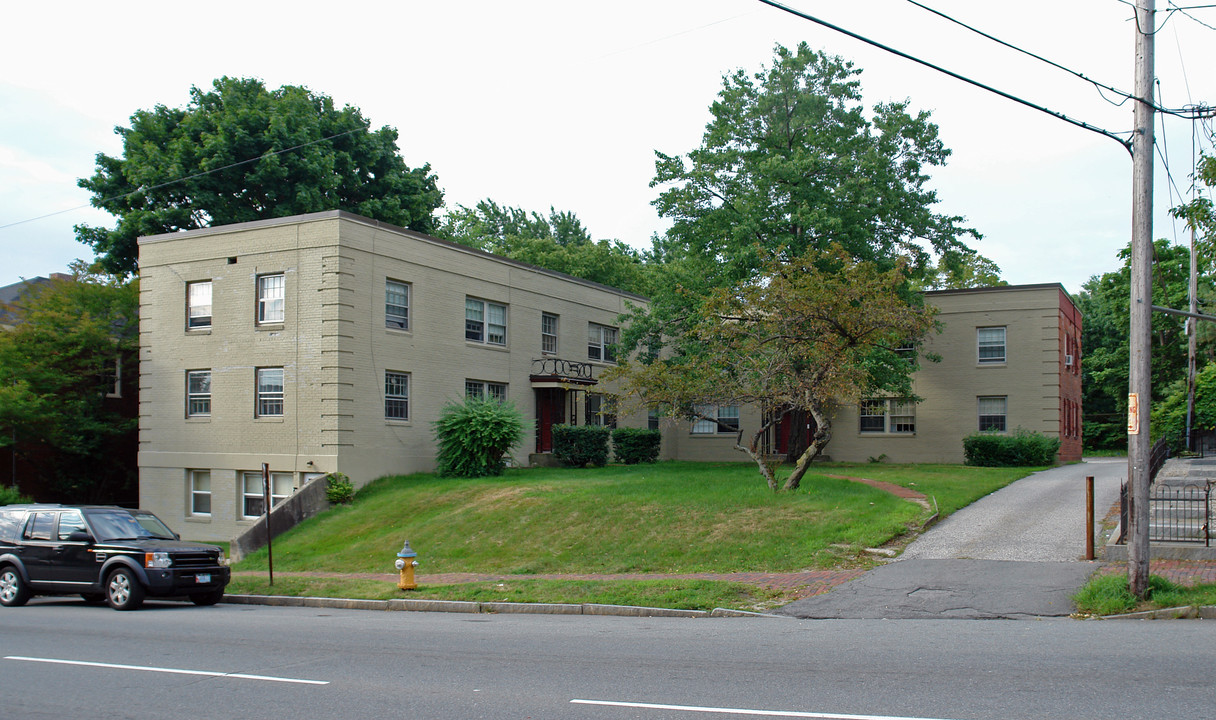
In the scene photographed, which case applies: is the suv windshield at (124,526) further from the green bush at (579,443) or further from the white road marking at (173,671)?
the green bush at (579,443)

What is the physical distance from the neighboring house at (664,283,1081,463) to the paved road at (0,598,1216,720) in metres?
22.2

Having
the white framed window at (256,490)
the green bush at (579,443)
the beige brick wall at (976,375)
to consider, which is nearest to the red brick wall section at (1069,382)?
the beige brick wall at (976,375)

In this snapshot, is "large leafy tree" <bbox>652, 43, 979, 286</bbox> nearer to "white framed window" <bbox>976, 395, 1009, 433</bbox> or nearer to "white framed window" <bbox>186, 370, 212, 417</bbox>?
"white framed window" <bbox>976, 395, 1009, 433</bbox>

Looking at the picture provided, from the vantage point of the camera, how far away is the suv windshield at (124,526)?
1698cm

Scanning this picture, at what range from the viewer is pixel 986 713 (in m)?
6.97

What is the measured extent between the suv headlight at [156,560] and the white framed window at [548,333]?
1752 centimetres

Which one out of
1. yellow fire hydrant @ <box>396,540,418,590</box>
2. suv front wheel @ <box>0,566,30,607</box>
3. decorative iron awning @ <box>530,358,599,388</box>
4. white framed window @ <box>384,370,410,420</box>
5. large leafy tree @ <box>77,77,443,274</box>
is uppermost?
large leafy tree @ <box>77,77,443,274</box>

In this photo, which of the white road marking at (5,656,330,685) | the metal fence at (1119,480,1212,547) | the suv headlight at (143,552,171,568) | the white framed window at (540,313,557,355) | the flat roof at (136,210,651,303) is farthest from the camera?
the white framed window at (540,313,557,355)

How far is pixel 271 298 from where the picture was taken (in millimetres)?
26781

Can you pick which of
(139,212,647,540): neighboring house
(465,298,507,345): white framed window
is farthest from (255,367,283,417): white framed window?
(465,298,507,345): white framed window

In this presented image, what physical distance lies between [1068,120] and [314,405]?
19743 mm

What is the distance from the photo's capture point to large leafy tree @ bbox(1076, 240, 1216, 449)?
47906 mm

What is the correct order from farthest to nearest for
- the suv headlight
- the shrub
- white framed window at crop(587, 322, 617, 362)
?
white framed window at crop(587, 322, 617, 362), the shrub, the suv headlight

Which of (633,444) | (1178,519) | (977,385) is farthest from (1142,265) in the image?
(977,385)
